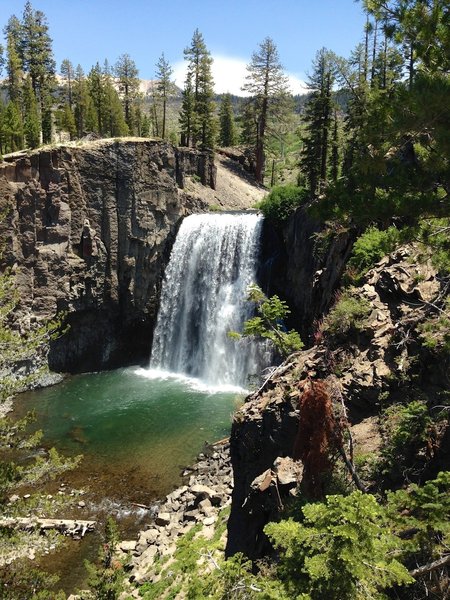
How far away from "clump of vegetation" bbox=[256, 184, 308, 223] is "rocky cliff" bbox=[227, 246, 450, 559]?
1877cm

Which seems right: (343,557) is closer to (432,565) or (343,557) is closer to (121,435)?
(432,565)

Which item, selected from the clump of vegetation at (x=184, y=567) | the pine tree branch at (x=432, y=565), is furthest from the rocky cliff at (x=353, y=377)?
the pine tree branch at (x=432, y=565)

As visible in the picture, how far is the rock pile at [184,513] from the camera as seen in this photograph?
1474cm

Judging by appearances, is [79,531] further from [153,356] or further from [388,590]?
[153,356]

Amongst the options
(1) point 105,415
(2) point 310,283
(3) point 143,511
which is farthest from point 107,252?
(3) point 143,511

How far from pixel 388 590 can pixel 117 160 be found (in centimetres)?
3181

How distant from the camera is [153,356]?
113ft

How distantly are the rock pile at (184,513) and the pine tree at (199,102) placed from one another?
34.6 metres

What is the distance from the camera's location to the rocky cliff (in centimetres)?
962

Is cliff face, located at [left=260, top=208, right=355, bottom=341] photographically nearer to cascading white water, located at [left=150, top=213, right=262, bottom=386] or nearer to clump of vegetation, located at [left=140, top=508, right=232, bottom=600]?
cascading white water, located at [left=150, top=213, right=262, bottom=386]

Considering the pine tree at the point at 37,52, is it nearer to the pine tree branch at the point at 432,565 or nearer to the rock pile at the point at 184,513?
the rock pile at the point at 184,513

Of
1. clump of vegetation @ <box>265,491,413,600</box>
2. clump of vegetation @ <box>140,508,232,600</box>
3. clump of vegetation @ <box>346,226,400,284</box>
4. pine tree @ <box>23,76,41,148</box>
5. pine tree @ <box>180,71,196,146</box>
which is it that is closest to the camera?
clump of vegetation @ <box>265,491,413,600</box>

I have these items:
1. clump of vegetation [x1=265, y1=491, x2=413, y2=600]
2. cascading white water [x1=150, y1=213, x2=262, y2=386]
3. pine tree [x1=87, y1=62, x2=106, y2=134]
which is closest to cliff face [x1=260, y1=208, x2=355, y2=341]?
cascading white water [x1=150, y1=213, x2=262, y2=386]

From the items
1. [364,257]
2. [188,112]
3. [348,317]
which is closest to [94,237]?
[188,112]
